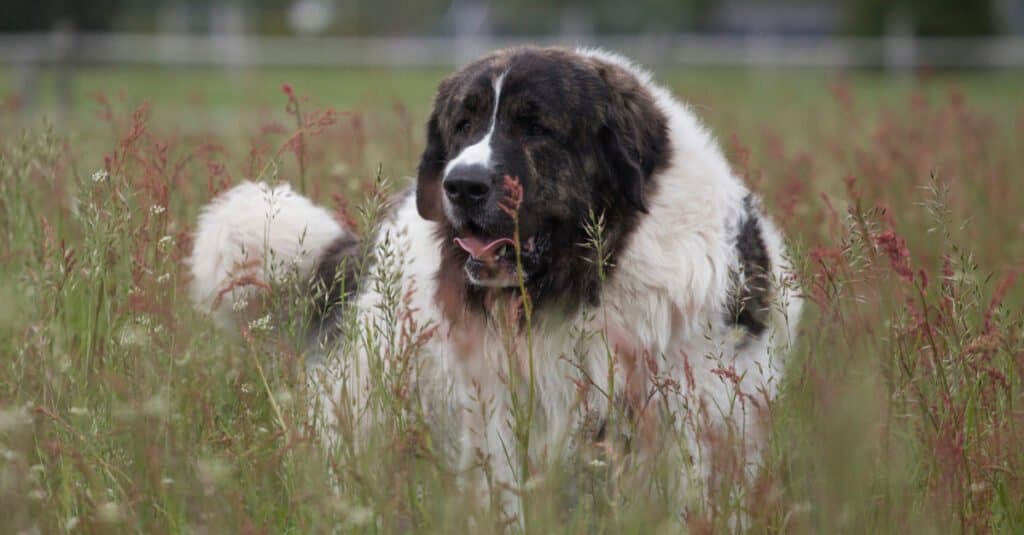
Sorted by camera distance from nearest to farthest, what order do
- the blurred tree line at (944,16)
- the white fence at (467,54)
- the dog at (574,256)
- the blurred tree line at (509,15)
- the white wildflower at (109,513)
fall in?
1. the white wildflower at (109,513)
2. the dog at (574,256)
3. the white fence at (467,54)
4. the blurred tree line at (509,15)
5. the blurred tree line at (944,16)

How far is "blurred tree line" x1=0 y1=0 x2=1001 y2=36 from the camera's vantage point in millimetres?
26672

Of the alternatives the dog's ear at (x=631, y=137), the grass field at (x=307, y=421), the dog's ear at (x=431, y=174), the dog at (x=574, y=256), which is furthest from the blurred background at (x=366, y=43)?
the dog's ear at (x=631, y=137)

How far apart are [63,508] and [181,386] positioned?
1.36 feet

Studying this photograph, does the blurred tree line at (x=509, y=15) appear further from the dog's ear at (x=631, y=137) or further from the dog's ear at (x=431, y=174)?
the dog's ear at (x=631, y=137)

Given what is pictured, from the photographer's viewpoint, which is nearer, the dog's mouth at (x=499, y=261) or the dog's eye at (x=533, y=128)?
the dog's mouth at (x=499, y=261)


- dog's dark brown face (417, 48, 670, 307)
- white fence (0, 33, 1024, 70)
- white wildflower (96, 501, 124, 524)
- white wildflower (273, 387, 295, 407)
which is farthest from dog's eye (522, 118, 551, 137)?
white fence (0, 33, 1024, 70)

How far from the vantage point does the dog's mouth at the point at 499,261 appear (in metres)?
3.17

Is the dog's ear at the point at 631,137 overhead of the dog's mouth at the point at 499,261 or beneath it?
overhead

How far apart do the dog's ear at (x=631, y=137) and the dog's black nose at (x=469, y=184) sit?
1.41 ft

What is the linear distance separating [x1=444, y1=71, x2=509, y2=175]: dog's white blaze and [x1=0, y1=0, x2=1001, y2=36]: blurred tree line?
70.3 feet

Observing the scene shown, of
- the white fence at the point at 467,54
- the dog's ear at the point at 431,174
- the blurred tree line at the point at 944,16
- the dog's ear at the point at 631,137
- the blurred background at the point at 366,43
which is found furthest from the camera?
the blurred tree line at the point at 944,16

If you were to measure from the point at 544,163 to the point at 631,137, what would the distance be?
29 centimetres

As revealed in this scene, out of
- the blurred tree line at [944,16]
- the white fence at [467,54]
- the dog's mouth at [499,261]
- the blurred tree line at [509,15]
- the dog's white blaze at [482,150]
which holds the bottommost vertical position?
the dog's mouth at [499,261]

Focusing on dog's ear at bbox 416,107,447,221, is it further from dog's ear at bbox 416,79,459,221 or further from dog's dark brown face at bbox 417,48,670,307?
dog's dark brown face at bbox 417,48,670,307
